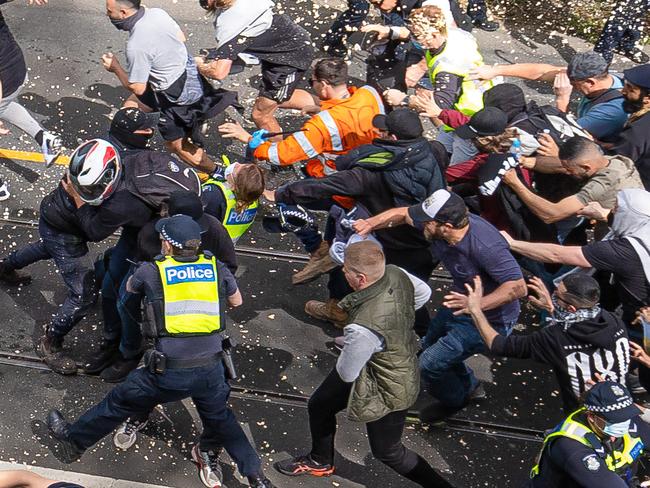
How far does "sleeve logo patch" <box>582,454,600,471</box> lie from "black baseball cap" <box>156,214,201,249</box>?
2303 mm

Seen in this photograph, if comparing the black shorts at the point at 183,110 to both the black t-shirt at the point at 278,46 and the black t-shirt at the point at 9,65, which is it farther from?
the black t-shirt at the point at 9,65

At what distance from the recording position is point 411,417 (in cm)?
644

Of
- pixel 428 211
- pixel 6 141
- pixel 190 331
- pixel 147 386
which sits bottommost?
pixel 6 141

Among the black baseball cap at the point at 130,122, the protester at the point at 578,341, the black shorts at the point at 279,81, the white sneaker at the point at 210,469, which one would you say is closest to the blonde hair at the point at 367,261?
the protester at the point at 578,341

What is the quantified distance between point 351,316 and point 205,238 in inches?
47.0

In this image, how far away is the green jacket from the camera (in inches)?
200

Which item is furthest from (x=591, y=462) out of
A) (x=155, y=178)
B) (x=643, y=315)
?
(x=155, y=178)

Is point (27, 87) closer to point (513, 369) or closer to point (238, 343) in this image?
point (238, 343)

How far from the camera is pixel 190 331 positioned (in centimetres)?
524

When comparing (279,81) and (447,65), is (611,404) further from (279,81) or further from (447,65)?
(279,81)

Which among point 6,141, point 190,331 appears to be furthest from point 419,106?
point 6,141

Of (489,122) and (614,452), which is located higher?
(489,122)

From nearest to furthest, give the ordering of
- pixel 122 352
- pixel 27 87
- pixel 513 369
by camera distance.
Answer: pixel 122 352 → pixel 513 369 → pixel 27 87

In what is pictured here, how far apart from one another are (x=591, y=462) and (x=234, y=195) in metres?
2.79
